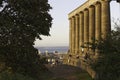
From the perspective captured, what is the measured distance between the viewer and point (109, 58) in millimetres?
34094

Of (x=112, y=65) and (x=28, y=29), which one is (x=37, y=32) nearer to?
(x=28, y=29)

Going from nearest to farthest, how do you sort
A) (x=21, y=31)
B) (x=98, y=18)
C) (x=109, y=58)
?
1. (x=109, y=58)
2. (x=21, y=31)
3. (x=98, y=18)

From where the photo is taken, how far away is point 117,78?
3303cm

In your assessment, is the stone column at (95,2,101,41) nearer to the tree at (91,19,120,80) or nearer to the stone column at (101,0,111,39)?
the stone column at (101,0,111,39)

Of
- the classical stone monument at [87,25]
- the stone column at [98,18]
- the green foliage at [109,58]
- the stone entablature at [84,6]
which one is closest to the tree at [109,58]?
the green foliage at [109,58]

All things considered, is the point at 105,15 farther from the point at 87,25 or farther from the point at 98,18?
the point at 87,25

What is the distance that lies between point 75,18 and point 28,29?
5185 centimetres

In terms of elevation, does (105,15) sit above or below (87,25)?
above

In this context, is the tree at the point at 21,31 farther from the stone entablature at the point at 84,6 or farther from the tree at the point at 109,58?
the stone entablature at the point at 84,6

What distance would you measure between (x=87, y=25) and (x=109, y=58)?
46.1 m

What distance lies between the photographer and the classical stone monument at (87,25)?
61938 mm

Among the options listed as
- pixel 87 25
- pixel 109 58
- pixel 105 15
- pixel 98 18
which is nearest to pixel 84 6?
pixel 87 25

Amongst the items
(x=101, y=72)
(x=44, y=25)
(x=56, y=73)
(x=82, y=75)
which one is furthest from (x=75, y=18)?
(x=101, y=72)

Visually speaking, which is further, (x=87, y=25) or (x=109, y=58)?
(x=87, y=25)
